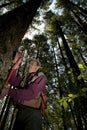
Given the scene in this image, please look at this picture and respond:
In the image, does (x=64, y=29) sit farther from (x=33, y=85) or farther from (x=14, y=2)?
(x=33, y=85)

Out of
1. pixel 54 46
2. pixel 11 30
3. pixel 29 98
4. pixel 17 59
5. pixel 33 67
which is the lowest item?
pixel 54 46

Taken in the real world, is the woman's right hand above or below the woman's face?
above

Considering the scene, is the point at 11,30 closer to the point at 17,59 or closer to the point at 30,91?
the point at 17,59

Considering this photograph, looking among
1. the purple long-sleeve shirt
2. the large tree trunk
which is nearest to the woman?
the purple long-sleeve shirt

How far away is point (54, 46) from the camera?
69.8 feet

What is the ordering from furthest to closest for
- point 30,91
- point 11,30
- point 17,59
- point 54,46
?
point 54,46 → point 11,30 → point 17,59 → point 30,91

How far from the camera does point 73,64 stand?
1108cm

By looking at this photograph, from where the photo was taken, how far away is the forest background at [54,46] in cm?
314

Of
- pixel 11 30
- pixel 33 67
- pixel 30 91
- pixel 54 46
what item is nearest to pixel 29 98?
pixel 30 91

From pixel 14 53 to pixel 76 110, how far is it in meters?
5.73

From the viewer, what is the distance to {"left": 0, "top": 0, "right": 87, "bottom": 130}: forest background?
10.3 feet

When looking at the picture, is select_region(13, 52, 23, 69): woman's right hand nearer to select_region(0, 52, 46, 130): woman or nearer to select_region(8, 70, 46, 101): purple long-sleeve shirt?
select_region(0, 52, 46, 130): woman

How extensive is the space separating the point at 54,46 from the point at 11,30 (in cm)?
1832

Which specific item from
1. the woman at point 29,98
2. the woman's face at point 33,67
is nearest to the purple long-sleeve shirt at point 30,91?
the woman at point 29,98
